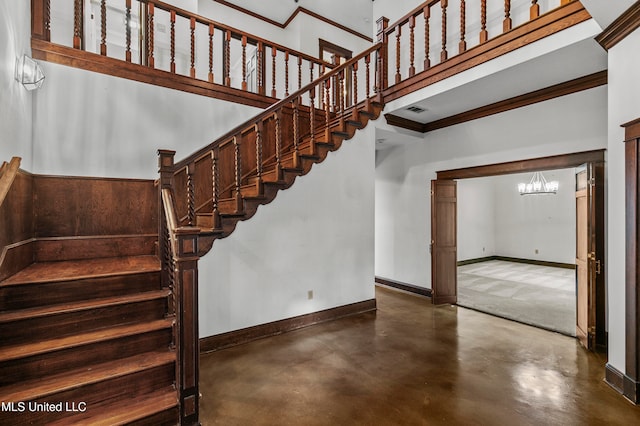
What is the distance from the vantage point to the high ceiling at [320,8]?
6.22 meters

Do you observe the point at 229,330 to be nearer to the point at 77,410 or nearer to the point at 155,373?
the point at 155,373

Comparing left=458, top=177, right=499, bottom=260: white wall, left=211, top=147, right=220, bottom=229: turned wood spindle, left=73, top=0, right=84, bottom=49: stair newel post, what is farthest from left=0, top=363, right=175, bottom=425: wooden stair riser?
left=458, top=177, right=499, bottom=260: white wall

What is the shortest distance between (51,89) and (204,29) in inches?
153

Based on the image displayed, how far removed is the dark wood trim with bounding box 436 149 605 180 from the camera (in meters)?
3.63

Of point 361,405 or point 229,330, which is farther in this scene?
point 229,330

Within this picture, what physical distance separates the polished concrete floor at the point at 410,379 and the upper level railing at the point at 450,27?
3.51m

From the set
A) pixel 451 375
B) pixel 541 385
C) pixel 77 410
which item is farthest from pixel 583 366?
pixel 77 410

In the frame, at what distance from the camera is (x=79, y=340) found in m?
2.12

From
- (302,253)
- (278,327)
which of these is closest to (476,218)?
(302,253)

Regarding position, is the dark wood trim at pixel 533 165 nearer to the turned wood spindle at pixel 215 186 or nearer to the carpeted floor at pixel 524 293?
the carpeted floor at pixel 524 293

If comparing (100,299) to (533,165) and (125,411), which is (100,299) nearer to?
(125,411)

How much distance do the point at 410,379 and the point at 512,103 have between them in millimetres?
3830

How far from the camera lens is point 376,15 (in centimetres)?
605

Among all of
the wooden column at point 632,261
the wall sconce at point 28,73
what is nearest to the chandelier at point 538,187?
the wooden column at point 632,261
